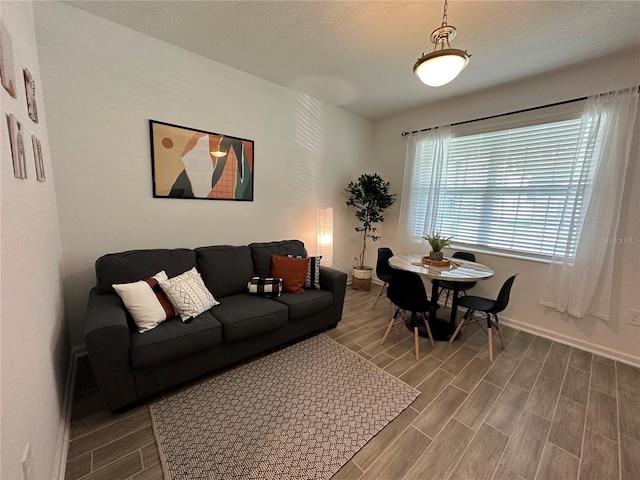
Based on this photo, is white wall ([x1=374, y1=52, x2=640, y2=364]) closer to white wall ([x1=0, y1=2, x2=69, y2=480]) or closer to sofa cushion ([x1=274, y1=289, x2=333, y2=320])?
sofa cushion ([x1=274, y1=289, x2=333, y2=320])

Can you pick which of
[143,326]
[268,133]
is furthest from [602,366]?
[268,133]

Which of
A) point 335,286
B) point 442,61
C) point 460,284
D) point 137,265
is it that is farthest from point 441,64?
point 137,265

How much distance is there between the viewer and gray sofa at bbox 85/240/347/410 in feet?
5.02

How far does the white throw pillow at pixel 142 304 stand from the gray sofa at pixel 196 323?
55 mm

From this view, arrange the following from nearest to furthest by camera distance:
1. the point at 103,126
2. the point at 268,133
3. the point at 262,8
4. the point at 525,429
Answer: the point at 525,429 → the point at 262,8 → the point at 103,126 → the point at 268,133

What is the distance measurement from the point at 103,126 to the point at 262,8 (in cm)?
157

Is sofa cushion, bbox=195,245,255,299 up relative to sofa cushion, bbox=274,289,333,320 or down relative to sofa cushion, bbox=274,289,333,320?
up

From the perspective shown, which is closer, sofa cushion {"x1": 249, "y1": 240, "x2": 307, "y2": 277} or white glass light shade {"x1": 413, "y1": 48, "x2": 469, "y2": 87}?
white glass light shade {"x1": 413, "y1": 48, "x2": 469, "y2": 87}

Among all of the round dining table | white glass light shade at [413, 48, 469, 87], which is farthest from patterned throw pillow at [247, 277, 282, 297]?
white glass light shade at [413, 48, 469, 87]

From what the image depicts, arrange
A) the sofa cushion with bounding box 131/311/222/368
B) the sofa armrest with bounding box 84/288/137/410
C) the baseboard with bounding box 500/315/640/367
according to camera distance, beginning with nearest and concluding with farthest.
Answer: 1. the sofa armrest with bounding box 84/288/137/410
2. the sofa cushion with bounding box 131/311/222/368
3. the baseboard with bounding box 500/315/640/367

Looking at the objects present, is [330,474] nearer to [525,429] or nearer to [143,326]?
[525,429]

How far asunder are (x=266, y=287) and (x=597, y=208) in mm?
3183

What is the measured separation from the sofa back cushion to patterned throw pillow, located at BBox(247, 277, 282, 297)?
0.57m

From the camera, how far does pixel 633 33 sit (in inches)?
78.0
